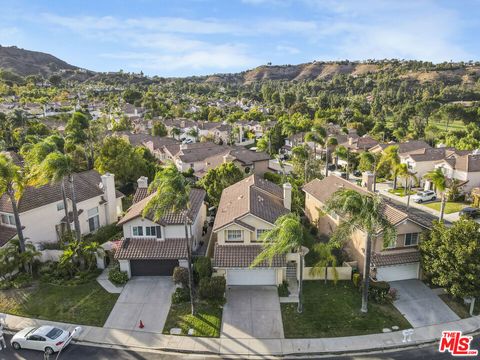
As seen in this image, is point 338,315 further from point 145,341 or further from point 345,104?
point 345,104

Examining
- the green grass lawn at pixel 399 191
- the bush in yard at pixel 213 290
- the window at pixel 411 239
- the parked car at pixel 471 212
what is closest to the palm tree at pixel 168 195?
the bush in yard at pixel 213 290

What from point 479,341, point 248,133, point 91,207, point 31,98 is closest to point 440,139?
point 248,133

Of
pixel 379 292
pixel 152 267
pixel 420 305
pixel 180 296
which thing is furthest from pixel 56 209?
pixel 420 305

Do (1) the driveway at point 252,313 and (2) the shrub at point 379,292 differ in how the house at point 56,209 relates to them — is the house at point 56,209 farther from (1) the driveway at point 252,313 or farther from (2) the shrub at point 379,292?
(2) the shrub at point 379,292

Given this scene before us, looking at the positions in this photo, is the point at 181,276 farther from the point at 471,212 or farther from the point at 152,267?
the point at 471,212

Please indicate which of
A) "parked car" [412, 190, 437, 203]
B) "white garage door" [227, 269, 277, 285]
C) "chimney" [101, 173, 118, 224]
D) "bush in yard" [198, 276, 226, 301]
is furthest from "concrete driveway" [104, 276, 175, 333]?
"parked car" [412, 190, 437, 203]

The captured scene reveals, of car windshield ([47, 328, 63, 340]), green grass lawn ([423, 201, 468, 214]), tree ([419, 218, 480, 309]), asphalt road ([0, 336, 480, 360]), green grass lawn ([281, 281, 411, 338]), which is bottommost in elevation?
asphalt road ([0, 336, 480, 360])

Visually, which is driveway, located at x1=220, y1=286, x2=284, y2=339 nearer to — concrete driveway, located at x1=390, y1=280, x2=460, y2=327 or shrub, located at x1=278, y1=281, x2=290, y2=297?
shrub, located at x1=278, y1=281, x2=290, y2=297

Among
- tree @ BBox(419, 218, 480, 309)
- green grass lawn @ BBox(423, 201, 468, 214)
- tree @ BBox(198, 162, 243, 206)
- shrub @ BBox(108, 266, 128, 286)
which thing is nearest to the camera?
tree @ BBox(419, 218, 480, 309)
